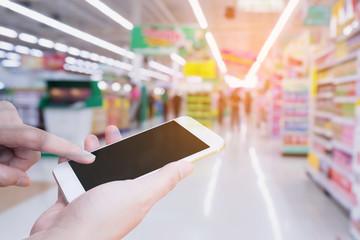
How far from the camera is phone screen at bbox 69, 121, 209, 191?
606 millimetres

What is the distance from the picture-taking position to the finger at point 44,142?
0.56m

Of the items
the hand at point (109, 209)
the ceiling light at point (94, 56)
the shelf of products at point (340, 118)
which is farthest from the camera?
the ceiling light at point (94, 56)

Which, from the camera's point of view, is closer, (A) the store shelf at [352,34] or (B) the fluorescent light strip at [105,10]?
(B) the fluorescent light strip at [105,10]

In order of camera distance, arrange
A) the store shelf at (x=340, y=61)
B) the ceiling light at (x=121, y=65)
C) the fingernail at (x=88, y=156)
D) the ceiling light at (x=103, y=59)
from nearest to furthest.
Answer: the fingernail at (x=88, y=156), the store shelf at (x=340, y=61), the ceiling light at (x=103, y=59), the ceiling light at (x=121, y=65)

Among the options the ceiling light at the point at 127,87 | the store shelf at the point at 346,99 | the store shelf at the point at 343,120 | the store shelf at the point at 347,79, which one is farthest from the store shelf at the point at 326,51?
the ceiling light at the point at 127,87

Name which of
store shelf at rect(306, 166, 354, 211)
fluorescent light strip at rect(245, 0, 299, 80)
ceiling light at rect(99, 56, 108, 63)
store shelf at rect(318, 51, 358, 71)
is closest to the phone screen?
fluorescent light strip at rect(245, 0, 299, 80)

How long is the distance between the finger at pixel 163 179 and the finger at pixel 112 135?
7.2 inches

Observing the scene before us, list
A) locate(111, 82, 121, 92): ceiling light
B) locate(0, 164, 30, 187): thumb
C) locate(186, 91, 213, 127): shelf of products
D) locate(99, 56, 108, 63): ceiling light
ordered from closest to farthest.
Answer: locate(0, 164, 30, 187): thumb → locate(111, 82, 121, 92): ceiling light → locate(186, 91, 213, 127): shelf of products → locate(99, 56, 108, 63): ceiling light

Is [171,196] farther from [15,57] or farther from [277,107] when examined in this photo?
[15,57]

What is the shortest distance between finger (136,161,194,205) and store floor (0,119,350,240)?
1.10m

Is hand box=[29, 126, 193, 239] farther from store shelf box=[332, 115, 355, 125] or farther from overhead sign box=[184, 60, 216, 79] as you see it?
overhead sign box=[184, 60, 216, 79]

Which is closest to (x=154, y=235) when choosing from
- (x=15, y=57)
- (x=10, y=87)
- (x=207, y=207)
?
(x=207, y=207)

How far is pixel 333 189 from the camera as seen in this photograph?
3258 millimetres

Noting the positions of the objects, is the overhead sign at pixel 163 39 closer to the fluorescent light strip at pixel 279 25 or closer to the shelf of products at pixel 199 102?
the shelf of products at pixel 199 102
